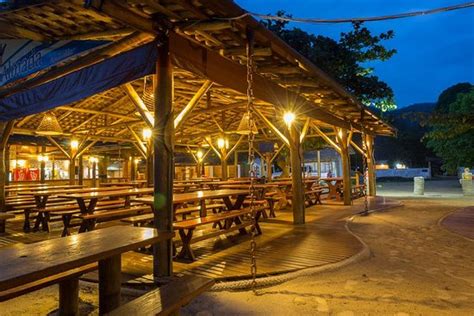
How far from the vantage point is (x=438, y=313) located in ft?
9.07

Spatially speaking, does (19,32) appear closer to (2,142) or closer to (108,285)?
(2,142)

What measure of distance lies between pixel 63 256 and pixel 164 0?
241 centimetres

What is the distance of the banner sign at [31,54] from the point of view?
14.8ft

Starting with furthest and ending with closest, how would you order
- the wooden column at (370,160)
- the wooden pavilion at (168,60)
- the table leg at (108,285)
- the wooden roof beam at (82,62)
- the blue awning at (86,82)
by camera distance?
the wooden column at (370,160), the wooden roof beam at (82,62), the blue awning at (86,82), the wooden pavilion at (168,60), the table leg at (108,285)

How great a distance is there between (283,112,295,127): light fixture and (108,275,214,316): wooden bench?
462cm

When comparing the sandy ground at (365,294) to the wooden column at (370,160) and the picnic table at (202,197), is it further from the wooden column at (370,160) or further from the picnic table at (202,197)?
the wooden column at (370,160)

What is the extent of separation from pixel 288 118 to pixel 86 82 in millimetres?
3944

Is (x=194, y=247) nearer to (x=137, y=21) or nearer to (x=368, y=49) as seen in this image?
(x=137, y=21)

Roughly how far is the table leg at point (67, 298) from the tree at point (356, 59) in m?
15.1

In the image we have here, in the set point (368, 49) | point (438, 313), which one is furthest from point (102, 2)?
point (368, 49)

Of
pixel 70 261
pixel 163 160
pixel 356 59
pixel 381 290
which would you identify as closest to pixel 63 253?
pixel 70 261

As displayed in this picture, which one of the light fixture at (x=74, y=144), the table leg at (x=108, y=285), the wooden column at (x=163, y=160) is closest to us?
the table leg at (x=108, y=285)

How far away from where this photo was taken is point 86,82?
4.23m

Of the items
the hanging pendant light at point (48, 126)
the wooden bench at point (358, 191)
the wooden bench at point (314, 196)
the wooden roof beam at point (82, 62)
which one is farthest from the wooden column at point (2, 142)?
the wooden bench at point (358, 191)
